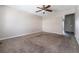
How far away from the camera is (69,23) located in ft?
4.26

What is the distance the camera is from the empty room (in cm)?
125

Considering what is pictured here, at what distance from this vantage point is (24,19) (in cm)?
143

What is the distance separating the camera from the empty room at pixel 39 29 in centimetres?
125

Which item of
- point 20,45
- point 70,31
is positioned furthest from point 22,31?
point 70,31

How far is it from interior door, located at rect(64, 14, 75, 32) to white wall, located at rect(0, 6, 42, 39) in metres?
0.44

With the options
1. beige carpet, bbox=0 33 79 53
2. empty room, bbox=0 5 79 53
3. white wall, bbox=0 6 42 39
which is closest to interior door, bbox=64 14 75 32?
empty room, bbox=0 5 79 53

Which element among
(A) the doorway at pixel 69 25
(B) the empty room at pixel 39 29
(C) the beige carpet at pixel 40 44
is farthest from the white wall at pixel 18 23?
(A) the doorway at pixel 69 25

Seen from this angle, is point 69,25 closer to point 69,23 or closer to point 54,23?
point 69,23

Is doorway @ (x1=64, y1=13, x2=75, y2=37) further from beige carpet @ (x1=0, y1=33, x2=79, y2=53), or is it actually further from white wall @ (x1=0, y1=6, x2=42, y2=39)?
white wall @ (x1=0, y1=6, x2=42, y2=39)

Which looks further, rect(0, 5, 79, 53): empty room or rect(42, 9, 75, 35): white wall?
rect(42, 9, 75, 35): white wall

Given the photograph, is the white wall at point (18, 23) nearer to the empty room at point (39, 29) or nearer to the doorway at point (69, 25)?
the empty room at point (39, 29)
